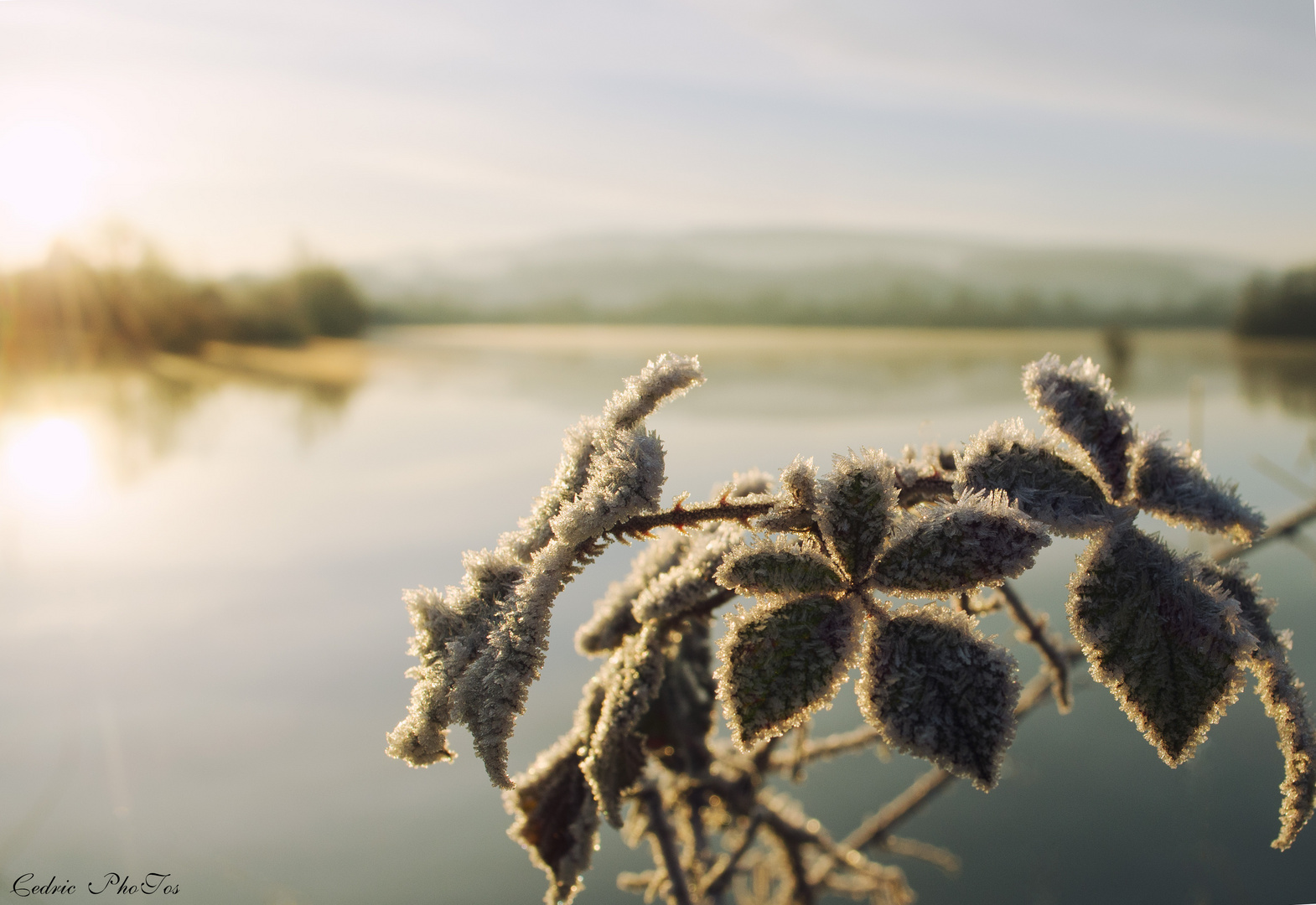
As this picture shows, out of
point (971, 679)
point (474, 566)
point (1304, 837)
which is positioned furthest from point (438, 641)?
point (1304, 837)

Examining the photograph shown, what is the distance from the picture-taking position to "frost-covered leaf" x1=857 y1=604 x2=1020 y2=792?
169 mm

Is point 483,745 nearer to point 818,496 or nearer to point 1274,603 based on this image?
point 818,496

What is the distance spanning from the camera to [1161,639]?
0.19m

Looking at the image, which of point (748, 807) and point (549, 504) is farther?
point (748, 807)

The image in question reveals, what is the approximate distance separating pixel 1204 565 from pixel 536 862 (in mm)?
233

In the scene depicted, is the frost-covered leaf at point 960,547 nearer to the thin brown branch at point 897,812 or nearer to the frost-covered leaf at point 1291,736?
the frost-covered leaf at point 1291,736

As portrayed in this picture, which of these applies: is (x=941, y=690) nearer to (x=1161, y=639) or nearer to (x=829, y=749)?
(x=1161, y=639)

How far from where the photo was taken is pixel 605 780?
0.26 m

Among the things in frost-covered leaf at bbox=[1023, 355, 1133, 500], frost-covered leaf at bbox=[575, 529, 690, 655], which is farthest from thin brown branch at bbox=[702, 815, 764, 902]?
frost-covered leaf at bbox=[1023, 355, 1133, 500]

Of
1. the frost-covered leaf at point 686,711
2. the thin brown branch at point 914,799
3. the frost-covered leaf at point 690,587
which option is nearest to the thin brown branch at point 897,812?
the thin brown branch at point 914,799

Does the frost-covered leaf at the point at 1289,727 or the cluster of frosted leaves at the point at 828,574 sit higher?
the cluster of frosted leaves at the point at 828,574

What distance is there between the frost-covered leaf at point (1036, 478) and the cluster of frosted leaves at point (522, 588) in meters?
0.07

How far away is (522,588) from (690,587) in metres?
0.06

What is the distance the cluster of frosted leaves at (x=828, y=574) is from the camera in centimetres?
17
